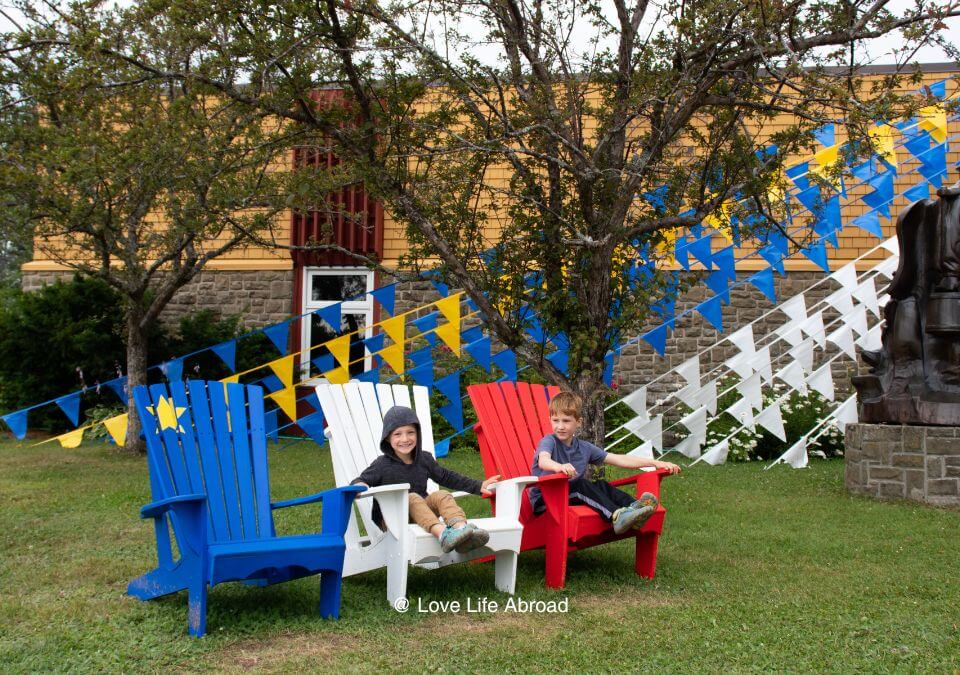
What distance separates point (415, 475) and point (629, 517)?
1.08 m

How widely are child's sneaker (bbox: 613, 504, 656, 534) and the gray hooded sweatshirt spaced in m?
0.73

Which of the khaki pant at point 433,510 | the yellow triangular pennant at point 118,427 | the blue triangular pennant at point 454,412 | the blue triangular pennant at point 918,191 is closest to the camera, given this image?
the khaki pant at point 433,510

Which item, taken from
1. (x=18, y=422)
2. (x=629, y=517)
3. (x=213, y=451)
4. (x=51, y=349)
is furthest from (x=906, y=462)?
(x=51, y=349)

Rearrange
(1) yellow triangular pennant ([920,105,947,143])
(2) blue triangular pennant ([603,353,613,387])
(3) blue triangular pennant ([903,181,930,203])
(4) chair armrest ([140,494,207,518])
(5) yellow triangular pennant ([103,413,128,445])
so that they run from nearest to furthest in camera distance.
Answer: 1. (4) chair armrest ([140,494,207,518])
2. (2) blue triangular pennant ([603,353,613,387])
3. (5) yellow triangular pennant ([103,413,128,445])
4. (1) yellow triangular pennant ([920,105,947,143])
5. (3) blue triangular pennant ([903,181,930,203])

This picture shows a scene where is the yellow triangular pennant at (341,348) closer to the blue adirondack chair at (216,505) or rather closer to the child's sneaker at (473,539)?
the blue adirondack chair at (216,505)

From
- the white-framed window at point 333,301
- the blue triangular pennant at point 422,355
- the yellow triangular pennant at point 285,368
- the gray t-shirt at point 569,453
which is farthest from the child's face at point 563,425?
the white-framed window at point 333,301

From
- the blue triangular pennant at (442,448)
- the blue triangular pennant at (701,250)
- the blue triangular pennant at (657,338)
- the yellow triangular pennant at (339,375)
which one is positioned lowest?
the blue triangular pennant at (442,448)

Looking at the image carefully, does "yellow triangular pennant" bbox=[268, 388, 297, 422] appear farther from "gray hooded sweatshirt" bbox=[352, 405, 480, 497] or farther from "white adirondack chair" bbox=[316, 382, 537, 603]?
"gray hooded sweatshirt" bbox=[352, 405, 480, 497]

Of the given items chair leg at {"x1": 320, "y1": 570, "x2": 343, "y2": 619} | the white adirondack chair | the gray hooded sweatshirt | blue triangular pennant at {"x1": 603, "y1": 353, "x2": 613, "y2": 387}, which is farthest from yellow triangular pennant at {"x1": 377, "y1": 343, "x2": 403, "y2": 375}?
chair leg at {"x1": 320, "y1": 570, "x2": 343, "y2": 619}

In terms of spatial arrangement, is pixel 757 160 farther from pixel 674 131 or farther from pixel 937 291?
pixel 937 291

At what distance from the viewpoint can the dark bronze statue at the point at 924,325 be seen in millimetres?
7316

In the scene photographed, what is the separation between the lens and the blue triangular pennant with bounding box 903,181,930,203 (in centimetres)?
1275

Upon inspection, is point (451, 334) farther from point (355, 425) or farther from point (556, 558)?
point (556, 558)

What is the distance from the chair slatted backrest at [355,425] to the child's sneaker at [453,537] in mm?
668
